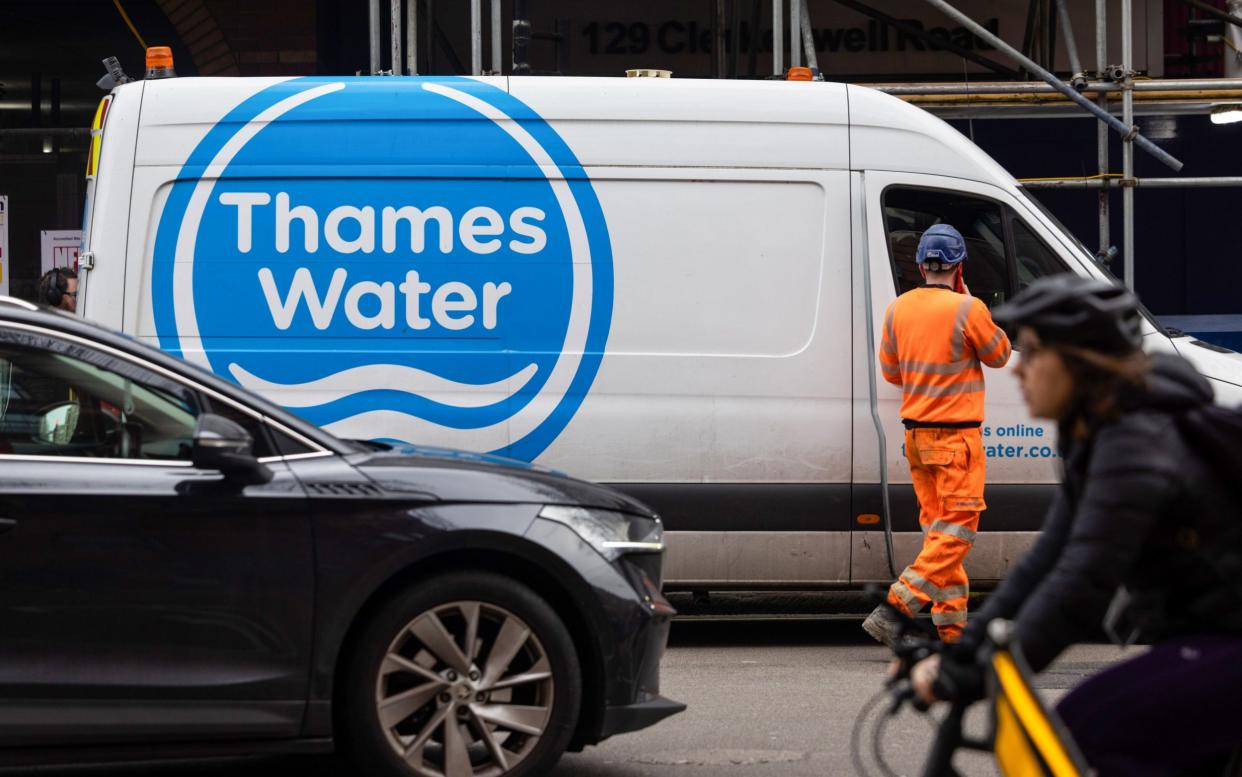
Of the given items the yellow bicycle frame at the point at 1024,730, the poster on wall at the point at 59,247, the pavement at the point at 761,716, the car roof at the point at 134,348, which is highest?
the poster on wall at the point at 59,247

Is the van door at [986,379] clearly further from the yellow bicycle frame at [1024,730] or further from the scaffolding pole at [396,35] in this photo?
the yellow bicycle frame at [1024,730]

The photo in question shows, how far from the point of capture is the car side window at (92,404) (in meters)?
4.72

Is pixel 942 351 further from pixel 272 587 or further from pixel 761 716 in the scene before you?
pixel 272 587

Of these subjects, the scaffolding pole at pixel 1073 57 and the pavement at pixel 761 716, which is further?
the scaffolding pole at pixel 1073 57

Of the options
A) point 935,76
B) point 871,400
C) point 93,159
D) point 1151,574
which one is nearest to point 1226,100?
point 935,76

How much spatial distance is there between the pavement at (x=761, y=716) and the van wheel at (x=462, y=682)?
55 cm

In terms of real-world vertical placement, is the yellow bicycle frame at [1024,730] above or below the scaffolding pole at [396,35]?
below

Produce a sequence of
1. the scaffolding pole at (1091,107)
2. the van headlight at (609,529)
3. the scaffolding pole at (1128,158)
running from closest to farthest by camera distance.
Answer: the van headlight at (609,529)
the scaffolding pole at (1091,107)
the scaffolding pole at (1128,158)

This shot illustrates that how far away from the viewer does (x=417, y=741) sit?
15.7 ft

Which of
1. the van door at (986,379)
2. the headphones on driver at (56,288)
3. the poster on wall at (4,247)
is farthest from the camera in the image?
the poster on wall at (4,247)

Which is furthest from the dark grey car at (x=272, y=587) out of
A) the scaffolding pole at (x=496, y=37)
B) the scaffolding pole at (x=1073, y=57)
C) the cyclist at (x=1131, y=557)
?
the scaffolding pole at (x=1073, y=57)

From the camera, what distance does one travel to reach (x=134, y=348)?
4.81 meters

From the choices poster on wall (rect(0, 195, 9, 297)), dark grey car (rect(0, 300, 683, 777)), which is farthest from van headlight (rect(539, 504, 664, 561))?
poster on wall (rect(0, 195, 9, 297))

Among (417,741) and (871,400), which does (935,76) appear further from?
(417,741)
